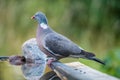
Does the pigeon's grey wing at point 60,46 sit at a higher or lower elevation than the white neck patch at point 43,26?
lower

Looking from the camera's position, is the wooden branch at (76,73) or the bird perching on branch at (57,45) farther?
the bird perching on branch at (57,45)

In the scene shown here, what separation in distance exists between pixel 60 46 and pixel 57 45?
0.01 m

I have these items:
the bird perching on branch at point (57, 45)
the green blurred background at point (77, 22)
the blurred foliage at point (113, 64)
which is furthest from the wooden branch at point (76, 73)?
the green blurred background at point (77, 22)

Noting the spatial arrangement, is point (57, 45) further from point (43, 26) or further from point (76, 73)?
point (76, 73)

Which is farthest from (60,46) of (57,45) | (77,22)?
(77,22)

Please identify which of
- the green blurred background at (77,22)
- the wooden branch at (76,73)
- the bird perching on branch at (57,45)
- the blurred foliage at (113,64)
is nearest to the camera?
the wooden branch at (76,73)

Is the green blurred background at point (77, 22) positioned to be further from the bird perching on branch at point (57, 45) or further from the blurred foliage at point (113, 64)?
the bird perching on branch at point (57, 45)

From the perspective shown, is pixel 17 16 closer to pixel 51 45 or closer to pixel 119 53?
pixel 119 53

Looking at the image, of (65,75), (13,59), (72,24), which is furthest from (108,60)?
(72,24)

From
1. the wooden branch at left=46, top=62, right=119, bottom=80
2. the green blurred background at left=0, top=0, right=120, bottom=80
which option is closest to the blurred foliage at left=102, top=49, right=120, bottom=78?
the wooden branch at left=46, top=62, right=119, bottom=80

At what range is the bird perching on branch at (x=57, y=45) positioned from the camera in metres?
1.88

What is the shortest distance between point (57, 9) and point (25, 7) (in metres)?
0.24

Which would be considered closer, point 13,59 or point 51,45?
point 51,45

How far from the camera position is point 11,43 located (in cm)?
353
